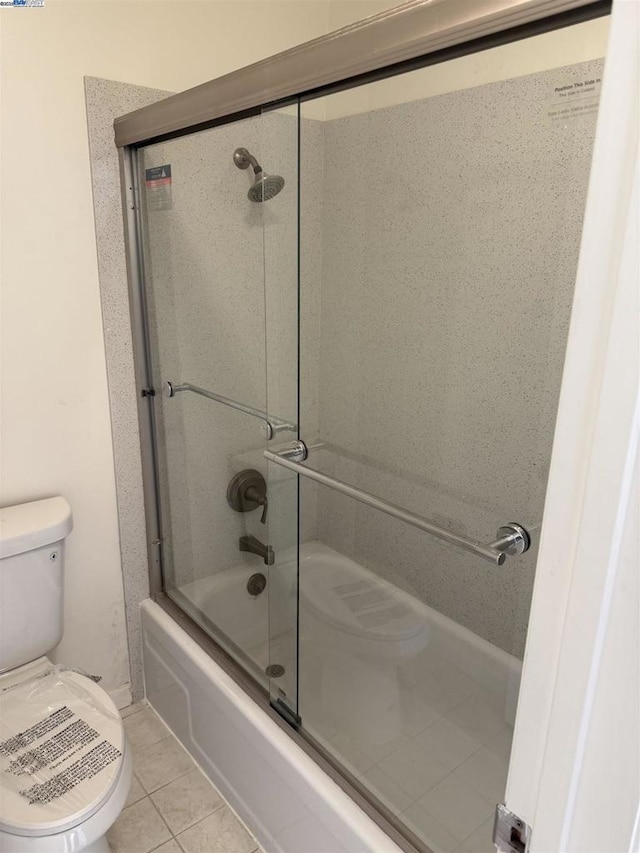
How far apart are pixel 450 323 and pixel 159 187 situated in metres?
0.92

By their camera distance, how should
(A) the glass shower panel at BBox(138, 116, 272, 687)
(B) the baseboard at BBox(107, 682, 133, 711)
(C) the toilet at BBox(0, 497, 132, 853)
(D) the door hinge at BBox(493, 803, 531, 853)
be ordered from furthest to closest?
(B) the baseboard at BBox(107, 682, 133, 711) < (A) the glass shower panel at BBox(138, 116, 272, 687) < (C) the toilet at BBox(0, 497, 132, 853) < (D) the door hinge at BBox(493, 803, 531, 853)

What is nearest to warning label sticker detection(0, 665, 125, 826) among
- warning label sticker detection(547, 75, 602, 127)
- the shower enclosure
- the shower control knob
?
the shower enclosure

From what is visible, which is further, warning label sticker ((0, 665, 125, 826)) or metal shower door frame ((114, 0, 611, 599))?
warning label sticker ((0, 665, 125, 826))

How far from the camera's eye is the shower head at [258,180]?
5.18ft

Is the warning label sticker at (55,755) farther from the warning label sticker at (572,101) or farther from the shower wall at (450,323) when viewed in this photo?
the warning label sticker at (572,101)

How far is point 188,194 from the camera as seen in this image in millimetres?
1783


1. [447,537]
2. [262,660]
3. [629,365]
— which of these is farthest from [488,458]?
[629,365]

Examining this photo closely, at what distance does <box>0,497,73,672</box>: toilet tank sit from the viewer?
5.11 feet

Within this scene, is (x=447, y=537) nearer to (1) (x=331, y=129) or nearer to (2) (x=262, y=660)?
(2) (x=262, y=660)

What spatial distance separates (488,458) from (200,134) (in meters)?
1.17

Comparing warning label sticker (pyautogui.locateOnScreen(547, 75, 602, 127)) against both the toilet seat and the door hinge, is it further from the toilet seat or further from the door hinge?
the toilet seat

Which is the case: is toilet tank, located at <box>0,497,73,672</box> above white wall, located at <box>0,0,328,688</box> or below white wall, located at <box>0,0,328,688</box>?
below

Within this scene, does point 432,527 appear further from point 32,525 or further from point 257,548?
point 32,525

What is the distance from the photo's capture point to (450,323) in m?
1.69
